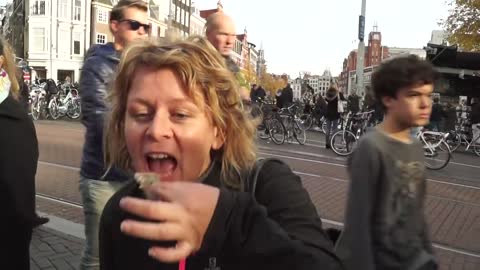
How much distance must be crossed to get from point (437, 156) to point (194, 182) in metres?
10.8

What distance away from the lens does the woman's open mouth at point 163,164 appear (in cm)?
106

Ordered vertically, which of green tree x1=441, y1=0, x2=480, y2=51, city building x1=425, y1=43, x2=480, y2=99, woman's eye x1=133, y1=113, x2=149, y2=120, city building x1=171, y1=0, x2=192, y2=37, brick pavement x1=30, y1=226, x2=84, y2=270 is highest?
city building x1=171, y1=0, x2=192, y2=37

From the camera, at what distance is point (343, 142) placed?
1250cm

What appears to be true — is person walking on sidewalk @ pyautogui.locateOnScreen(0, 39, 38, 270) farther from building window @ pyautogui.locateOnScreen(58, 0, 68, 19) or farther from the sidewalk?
Result: building window @ pyautogui.locateOnScreen(58, 0, 68, 19)

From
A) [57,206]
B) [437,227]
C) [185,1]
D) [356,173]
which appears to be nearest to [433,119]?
[437,227]

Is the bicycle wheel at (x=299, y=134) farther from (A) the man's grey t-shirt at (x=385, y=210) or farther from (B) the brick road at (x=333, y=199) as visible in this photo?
(A) the man's grey t-shirt at (x=385, y=210)

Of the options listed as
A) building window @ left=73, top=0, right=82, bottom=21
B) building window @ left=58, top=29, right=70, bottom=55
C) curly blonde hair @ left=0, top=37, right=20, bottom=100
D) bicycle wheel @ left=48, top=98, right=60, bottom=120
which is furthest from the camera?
building window @ left=73, top=0, right=82, bottom=21

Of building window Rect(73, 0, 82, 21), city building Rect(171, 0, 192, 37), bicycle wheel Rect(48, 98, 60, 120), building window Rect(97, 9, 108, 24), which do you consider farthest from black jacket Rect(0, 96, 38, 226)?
city building Rect(171, 0, 192, 37)

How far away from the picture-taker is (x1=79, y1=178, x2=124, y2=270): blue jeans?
8.83 feet

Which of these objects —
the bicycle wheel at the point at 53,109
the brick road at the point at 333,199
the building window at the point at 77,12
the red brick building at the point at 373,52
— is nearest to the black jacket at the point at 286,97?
the brick road at the point at 333,199

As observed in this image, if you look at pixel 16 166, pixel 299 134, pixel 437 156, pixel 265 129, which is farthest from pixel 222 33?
pixel 265 129

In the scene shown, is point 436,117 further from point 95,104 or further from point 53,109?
point 95,104

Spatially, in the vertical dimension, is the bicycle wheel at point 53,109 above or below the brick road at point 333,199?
above

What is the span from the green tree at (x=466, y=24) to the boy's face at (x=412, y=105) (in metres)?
26.1
